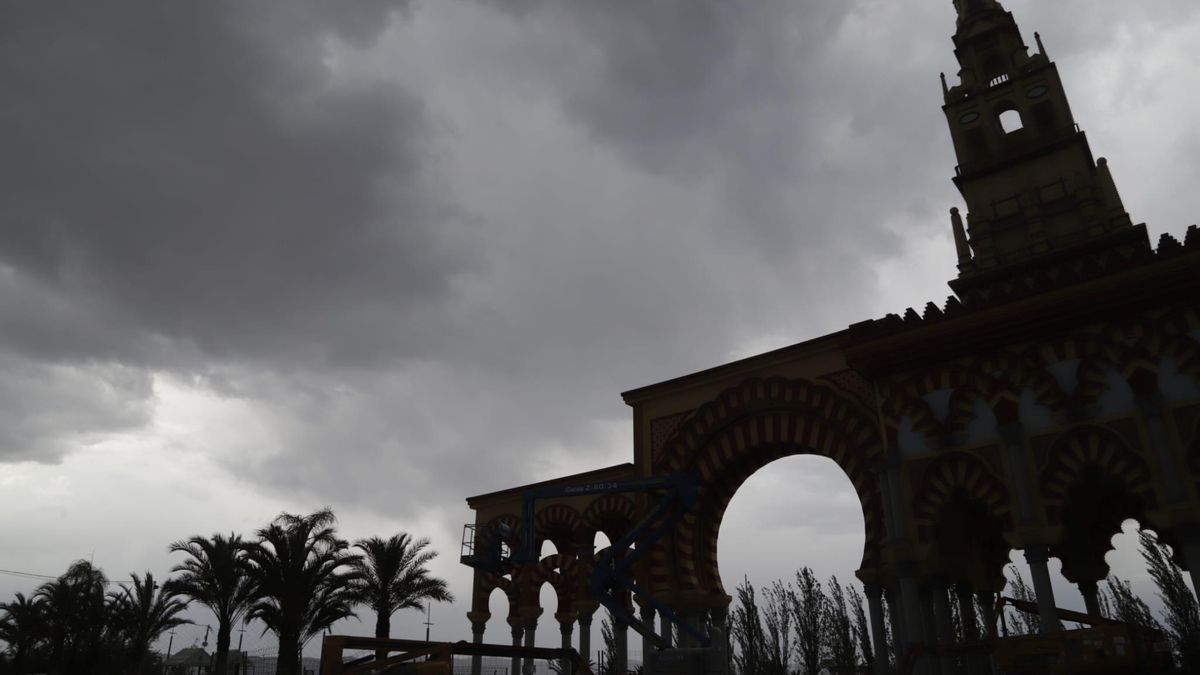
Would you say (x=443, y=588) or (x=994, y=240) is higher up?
(x=994, y=240)

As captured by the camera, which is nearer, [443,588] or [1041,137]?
[1041,137]

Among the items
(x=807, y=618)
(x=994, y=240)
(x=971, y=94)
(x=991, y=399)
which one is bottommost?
(x=807, y=618)

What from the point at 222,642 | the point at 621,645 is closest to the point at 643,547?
the point at 621,645

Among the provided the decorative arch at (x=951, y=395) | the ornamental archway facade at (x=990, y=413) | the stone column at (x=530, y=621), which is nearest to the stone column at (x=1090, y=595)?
the ornamental archway facade at (x=990, y=413)

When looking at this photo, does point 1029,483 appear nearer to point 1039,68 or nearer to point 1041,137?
point 1041,137

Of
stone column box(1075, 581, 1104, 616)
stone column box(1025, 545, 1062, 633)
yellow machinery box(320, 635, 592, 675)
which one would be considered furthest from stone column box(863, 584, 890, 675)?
yellow machinery box(320, 635, 592, 675)

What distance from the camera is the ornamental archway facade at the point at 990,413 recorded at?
13594mm

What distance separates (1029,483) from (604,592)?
32.8 feet

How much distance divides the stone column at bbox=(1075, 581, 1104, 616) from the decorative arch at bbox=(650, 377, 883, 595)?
240 inches

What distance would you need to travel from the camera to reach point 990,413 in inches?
588

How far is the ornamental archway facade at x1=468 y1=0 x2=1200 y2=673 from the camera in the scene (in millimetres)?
13594

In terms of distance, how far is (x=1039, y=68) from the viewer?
24.6 metres

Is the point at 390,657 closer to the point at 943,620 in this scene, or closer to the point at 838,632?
the point at 943,620

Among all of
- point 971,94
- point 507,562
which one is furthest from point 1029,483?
point 971,94
